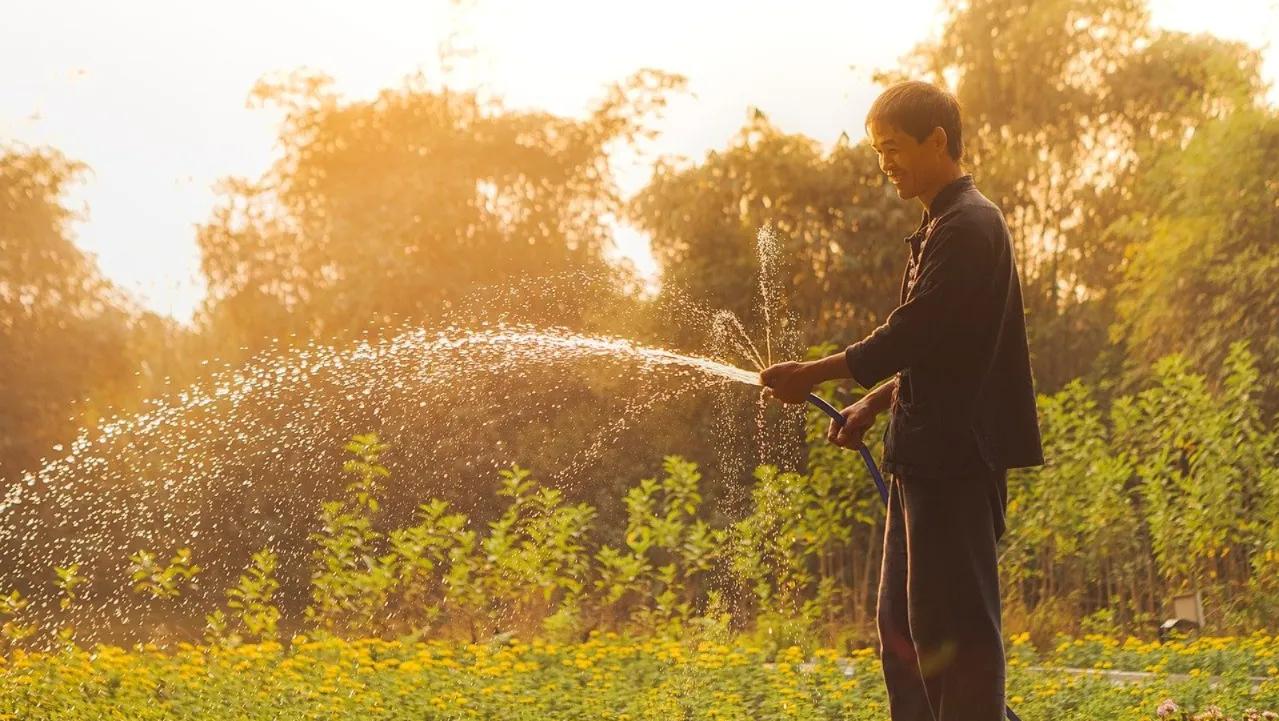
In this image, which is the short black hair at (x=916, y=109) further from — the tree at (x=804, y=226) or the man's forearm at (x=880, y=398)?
the tree at (x=804, y=226)

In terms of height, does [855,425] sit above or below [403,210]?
below

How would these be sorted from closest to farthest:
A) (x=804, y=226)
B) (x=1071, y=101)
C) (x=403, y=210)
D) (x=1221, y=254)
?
(x=1221, y=254)
(x=804, y=226)
(x=403, y=210)
(x=1071, y=101)

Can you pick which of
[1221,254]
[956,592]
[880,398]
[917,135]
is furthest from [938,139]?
[1221,254]

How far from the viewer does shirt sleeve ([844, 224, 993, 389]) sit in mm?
2842

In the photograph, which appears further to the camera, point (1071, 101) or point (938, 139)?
point (1071, 101)

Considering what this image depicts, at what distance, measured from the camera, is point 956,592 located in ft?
9.40

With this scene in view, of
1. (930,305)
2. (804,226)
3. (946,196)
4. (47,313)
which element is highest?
(47,313)

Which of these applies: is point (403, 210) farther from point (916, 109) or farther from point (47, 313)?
point (916, 109)

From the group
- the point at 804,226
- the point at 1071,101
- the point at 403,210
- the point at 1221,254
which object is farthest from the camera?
the point at 1071,101

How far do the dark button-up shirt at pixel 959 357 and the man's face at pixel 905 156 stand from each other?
0.32 feet

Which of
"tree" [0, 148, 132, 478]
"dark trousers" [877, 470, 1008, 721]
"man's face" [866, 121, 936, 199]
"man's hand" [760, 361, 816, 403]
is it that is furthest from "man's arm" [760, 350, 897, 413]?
"tree" [0, 148, 132, 478]

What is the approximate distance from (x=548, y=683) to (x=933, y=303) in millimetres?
3776

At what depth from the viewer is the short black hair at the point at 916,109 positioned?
115 inches

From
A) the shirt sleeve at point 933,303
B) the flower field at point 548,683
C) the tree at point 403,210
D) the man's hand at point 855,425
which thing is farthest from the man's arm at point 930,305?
the tree at point 403,210
